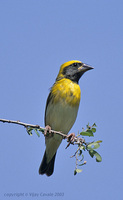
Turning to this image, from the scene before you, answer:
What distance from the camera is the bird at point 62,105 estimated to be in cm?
623

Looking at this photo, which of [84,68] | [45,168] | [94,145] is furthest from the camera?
[45,168]

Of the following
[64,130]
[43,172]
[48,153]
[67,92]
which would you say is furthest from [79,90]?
[43,172]

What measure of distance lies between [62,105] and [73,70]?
108 centimetres

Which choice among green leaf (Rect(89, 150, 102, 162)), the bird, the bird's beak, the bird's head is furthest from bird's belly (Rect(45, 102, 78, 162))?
green leaf (Rect(89, 150, 102, 162))

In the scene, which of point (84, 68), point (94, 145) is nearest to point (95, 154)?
point (94, 145)

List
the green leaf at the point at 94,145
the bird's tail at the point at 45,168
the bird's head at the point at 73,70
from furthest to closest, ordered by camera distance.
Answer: the bird's tail at the point at 45,168 → the bird's head at the point at 73,70 → the green leaf at the point at 94,145

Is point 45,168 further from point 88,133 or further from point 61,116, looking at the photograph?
point 88,133

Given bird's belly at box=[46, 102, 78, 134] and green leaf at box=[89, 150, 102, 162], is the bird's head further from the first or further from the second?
green leaf at box=[89, 150, 102, 162]

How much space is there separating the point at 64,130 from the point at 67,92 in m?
0.78

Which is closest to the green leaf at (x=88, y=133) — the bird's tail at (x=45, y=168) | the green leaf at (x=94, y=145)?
the green leaf at (x=94, y=145)

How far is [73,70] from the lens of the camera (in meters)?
6.93

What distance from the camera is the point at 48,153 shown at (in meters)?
7.00

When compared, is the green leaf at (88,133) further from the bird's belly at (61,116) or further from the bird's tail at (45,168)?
the bird's tail at (45,168)

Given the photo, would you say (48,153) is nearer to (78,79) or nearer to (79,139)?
(78,79)
